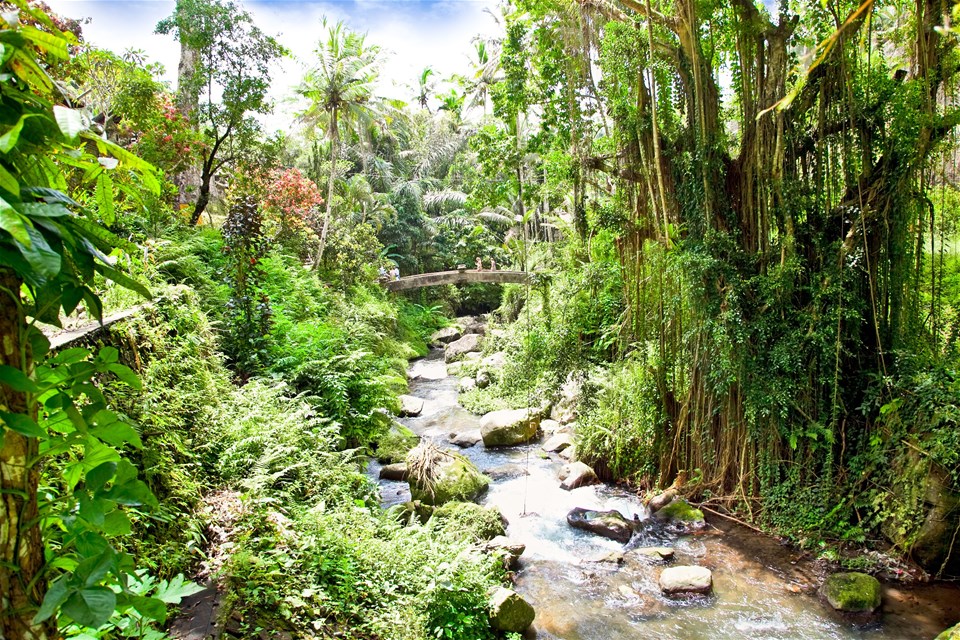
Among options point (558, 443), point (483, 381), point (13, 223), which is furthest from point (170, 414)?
point (483, 381)

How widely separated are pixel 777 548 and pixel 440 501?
4.01 meters

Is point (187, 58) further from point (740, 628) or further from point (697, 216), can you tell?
point (740, 628)

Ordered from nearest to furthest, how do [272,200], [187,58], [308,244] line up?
[187,58] < [272,200] < [308,244]

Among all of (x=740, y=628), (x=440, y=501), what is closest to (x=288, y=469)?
(x=440, y=501)

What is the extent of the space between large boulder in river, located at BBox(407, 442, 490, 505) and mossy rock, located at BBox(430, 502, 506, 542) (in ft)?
1.79

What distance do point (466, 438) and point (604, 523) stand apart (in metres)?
3.98

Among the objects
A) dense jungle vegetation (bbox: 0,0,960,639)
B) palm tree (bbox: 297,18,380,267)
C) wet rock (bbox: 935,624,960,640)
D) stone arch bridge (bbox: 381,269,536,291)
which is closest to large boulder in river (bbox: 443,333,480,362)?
stone arch bridge (bbox: 381,269,536,291)

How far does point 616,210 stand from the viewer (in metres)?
7.77

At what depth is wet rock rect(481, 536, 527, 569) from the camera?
5926mm

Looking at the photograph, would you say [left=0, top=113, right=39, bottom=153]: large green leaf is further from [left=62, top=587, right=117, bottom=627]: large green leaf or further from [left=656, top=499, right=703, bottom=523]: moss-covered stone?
[left=656, top=499, right=703, bottom=523]: moss-covered stone

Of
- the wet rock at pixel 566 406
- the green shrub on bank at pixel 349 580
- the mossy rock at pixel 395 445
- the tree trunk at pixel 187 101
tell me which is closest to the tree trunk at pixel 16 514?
the green shrub on bank at pixel 349 580

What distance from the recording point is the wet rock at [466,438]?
33.2 feet

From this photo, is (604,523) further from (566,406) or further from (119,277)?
(119,277)

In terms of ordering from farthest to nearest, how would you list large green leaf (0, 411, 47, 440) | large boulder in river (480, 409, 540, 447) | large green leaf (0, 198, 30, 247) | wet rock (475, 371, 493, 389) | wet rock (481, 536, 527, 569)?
wet rock (475, 371, 493, 389) < large boulder in river (480, 409, 540, 447) < wet rock (481, 536, 527, 569) < large green leaf (0, 411, 47, 440) < large green leaf (0, 198, 30, 247)
